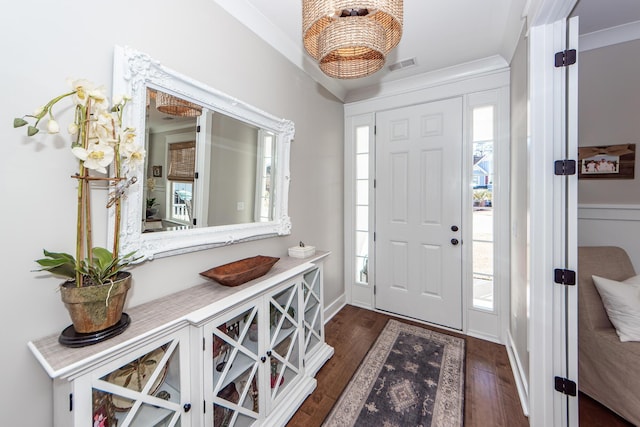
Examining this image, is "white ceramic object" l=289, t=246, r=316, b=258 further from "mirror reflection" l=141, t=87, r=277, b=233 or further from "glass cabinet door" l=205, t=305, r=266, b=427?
"glass cabinet door" l=205, t=305, r=266, b=427

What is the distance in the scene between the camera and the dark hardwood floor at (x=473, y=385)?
4.98 feet

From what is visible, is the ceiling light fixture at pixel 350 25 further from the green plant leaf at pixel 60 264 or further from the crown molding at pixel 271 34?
the green plant leaf at pixel 60 264

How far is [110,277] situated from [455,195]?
2610mm

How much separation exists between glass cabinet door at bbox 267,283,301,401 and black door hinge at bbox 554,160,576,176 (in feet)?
5.40

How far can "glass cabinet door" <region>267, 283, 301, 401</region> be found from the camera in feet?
4.98

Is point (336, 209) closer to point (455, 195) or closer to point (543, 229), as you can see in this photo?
point (455, 195)

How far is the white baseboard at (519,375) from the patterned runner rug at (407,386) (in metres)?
0.34

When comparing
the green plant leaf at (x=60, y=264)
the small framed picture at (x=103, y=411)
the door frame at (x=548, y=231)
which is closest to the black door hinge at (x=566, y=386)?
the door frame at (x=548, y=231)

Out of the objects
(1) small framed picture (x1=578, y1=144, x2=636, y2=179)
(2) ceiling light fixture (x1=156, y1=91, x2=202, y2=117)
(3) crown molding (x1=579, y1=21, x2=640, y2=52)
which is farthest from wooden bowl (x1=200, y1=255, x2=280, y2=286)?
(3) crown molding (x1=579, y1=21, x2=640, y2=52)

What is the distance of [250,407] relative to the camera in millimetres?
1392

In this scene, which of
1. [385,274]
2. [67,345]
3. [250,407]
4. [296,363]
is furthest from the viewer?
[385,274]

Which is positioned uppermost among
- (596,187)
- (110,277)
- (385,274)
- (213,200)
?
(596,187)

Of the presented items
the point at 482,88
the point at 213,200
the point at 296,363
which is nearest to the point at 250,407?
the point at 296,363

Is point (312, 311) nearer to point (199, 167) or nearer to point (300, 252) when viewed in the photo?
point (300, 252)
